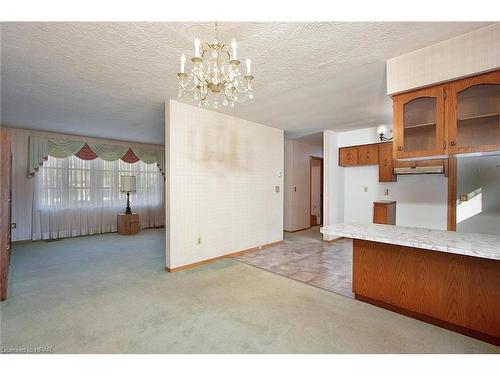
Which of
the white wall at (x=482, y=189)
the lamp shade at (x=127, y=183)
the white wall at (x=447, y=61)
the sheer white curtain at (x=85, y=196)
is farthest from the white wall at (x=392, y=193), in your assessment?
the sheer white curtain at (x=85, y=196)

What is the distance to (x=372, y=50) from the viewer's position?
2184mm

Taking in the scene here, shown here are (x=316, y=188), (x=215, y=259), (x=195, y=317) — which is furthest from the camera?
(x=316, y=188)

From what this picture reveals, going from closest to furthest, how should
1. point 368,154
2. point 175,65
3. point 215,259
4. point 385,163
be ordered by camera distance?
point 175,65, point 215,259, point 385,163, point 368,154

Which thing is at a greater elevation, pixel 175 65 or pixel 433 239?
pixel 175 65

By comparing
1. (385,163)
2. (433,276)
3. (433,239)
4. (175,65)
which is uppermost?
(175,65)

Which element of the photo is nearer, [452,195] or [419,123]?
[419,123]

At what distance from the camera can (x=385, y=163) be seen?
4.84 meters

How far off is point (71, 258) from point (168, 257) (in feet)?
6.58

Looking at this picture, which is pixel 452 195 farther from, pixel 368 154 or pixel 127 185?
pixel 127 185

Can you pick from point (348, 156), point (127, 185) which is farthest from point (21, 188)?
point (348, 156)

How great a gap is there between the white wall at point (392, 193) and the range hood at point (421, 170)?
12.8 inches

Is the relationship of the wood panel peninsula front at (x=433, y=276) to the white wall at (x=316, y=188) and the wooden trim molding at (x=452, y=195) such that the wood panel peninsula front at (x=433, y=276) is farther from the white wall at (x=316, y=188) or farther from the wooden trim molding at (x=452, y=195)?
the white wall at (x=316, y=188)

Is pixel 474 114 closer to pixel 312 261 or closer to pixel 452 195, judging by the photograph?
pixel 452 195

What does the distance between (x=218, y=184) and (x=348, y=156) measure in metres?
3.10
